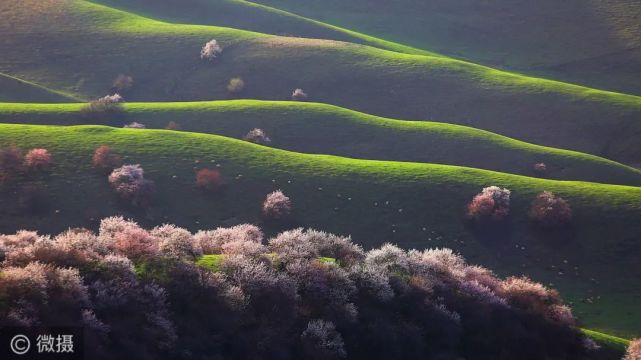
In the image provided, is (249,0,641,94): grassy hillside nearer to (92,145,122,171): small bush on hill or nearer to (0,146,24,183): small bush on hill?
(92,145,122,171): small bush on hill

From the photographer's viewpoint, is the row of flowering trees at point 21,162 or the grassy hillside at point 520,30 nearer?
the row of flowering trees at point 21,162

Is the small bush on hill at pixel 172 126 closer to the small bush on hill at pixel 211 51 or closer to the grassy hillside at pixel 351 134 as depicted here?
the grassy hillside at pixel 351 134

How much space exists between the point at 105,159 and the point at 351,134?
2691 centimetres

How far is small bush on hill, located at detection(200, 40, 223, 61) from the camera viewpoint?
8538cm

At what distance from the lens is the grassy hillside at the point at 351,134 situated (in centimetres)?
6100

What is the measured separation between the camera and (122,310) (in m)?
21.8

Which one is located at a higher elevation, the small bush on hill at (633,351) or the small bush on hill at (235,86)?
the small bush on hill at (633,351)

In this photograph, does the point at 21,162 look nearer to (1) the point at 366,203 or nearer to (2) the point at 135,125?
(2) the point at 135,125

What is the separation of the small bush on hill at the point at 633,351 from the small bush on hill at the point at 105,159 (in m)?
36.1

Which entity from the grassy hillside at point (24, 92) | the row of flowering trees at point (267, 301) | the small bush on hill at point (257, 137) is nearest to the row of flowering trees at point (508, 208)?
the row of flowering trees at point (267, 301)

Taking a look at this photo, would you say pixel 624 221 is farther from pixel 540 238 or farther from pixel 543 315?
pixel 543 315

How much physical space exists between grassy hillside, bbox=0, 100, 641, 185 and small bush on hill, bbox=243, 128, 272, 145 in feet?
3.79

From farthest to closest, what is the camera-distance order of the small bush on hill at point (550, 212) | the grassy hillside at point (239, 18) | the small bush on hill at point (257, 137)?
1. the grassy hillside at point (239, 18)
2. the small bush on hill at point (257, 137)
3. the small bush on hill at point (550, 212)

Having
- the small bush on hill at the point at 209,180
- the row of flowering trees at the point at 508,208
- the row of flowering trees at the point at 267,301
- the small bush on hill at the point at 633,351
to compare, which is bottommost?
the small bush on hill at the point at 209,180
